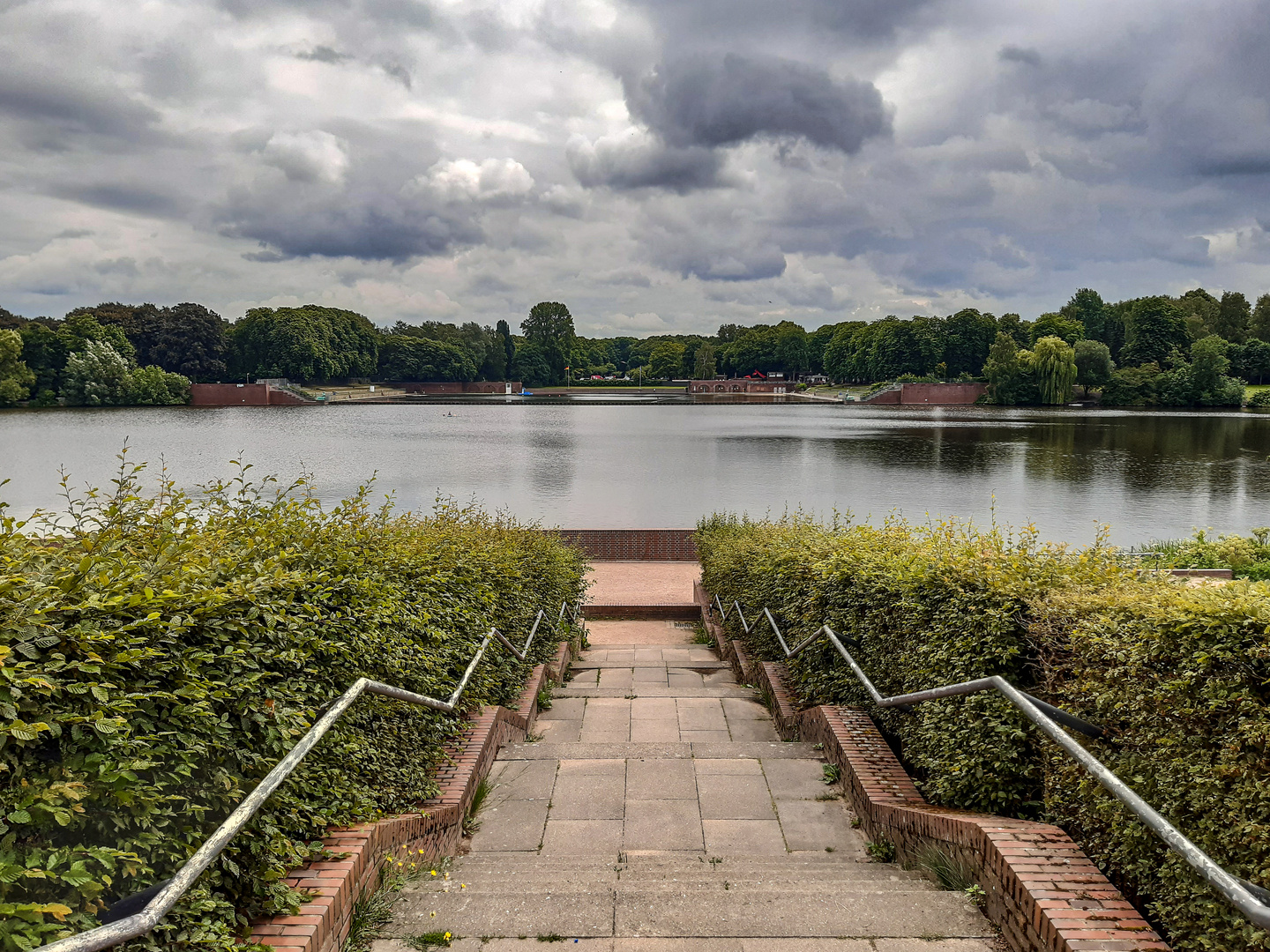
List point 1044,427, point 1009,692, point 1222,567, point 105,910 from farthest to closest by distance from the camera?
point 1044,427 < point 1222,567 < point 1009,692 < point 105,910

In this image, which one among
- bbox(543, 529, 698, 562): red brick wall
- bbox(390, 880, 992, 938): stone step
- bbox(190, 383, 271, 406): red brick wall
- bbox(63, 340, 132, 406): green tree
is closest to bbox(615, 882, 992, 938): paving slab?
bbox(390, 880, 992, 938): stone step

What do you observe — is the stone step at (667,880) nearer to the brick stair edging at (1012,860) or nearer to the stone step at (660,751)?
the brick stair edging at (1012,860)

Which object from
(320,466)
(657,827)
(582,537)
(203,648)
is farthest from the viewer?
(320,466)

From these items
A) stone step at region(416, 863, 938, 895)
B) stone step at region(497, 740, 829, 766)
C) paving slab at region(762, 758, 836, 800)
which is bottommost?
stone step at region(497, 740, 829, 766)

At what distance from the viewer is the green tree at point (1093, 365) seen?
284 feet

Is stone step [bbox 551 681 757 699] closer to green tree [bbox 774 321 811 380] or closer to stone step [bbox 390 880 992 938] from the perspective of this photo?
stone step [bbox 390 880 992 938]

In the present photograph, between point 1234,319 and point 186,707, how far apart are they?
120298mm

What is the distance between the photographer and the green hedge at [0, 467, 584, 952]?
1871 millimetres

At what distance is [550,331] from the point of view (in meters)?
134

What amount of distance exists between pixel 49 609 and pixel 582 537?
1840cm

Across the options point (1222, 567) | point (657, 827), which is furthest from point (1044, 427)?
point (657, 827)

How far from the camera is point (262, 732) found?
8.80 feet

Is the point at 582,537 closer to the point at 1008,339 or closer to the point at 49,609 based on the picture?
the point at 49,609

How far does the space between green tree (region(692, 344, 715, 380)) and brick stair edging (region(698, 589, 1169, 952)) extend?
13514cm
